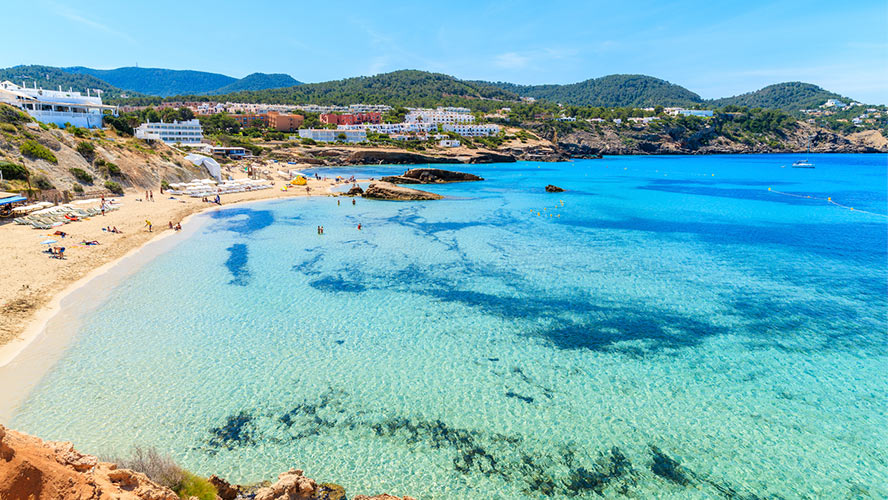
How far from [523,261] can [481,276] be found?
4.21 m

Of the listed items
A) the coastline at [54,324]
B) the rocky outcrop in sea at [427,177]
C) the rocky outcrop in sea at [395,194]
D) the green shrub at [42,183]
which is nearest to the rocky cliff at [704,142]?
the rocky outcrop in sea at [427,177]

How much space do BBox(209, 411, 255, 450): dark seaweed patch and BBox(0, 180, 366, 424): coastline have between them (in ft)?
16.7

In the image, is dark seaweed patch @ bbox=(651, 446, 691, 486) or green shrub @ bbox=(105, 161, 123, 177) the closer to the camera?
dark seaweed patch @ bbox=(651, 446, 691, 486)

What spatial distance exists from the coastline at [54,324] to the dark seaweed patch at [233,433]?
5.10 metres

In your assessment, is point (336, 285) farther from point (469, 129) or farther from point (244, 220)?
point (469, 129)

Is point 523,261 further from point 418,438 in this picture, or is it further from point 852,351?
point 418,438

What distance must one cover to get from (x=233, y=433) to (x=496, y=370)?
758cm

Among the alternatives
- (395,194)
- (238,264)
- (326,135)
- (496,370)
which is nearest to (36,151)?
(238,264)

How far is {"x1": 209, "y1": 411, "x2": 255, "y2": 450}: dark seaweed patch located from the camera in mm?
9875

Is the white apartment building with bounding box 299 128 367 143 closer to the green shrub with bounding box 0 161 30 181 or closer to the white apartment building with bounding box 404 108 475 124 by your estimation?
the white apartment building with bounding box 404 108 475 124

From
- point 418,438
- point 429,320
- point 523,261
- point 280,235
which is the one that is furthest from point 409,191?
point 418,438

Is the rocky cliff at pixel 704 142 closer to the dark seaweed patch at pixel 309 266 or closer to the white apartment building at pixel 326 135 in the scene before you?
the white apartment building at pixel 326 135

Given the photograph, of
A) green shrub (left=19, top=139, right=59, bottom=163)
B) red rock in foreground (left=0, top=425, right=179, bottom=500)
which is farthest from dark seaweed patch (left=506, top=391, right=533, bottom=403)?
green shrub (left=19, top=139, right=59, bottom=163)

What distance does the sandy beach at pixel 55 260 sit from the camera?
15.0 metres
